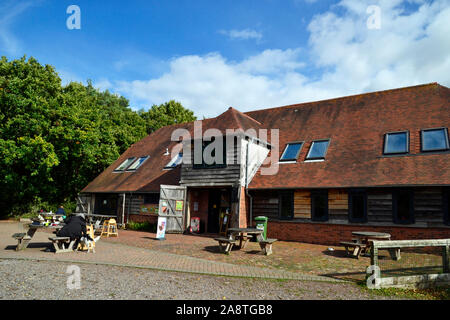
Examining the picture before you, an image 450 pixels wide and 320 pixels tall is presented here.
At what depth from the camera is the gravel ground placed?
6113 millimetres

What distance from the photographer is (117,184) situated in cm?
2236

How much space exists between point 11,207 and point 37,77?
10.8 meters

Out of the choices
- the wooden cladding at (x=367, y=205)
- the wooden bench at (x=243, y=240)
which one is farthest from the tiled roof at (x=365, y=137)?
the wooden bench at (x=243, y=240)

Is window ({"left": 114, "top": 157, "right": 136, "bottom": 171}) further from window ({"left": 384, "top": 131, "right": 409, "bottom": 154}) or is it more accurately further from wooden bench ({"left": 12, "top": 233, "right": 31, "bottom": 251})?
window ({"left": 384, "top": 131, "right": 409, "bottom": 154})

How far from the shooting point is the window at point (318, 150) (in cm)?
1625

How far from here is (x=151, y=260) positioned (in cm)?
994

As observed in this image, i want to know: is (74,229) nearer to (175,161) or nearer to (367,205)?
(175,161)

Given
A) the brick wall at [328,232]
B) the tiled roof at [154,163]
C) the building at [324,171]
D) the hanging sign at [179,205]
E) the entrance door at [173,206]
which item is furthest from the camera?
the tiled roof at [154,163]

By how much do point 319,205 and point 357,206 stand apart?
64.5 inches

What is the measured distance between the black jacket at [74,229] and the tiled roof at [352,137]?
7.91 m

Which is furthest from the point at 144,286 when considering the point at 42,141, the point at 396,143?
the point at 42,141

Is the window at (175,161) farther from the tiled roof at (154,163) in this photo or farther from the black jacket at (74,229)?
the black jacket at (74,229)

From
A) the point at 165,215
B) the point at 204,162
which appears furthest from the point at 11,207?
the point at 204,162

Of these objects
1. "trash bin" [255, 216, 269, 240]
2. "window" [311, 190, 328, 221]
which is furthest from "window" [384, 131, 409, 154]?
"trash bin" [255, 216, 269, 240]
